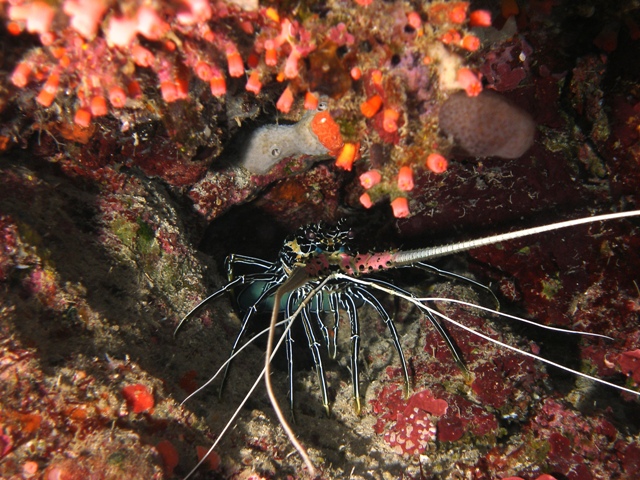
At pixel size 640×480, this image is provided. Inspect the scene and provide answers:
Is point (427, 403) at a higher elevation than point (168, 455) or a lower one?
higher

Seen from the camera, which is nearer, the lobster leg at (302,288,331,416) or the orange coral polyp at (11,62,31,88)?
the orange coral polyp at (11,62,31,88)

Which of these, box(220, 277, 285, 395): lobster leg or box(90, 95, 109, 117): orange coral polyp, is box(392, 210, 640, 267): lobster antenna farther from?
box(90, 95, 109, 117): orange coral polyp

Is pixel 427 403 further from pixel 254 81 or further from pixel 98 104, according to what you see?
pixel 98 104

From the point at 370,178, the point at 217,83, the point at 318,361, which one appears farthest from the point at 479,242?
the point at 318,361

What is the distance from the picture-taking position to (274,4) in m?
1.74

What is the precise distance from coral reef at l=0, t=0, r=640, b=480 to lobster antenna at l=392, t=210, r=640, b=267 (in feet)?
1.21

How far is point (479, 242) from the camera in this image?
Result: 180 centimetres

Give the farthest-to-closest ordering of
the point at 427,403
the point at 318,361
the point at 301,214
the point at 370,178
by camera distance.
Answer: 1. the point at 301,214
2. the point at 318,361
3. the point at 427,403
4. the point at 370,178

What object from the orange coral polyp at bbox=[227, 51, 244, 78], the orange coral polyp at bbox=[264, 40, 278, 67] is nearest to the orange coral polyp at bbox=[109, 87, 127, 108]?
the orange coral polyp at bbox=[227, 51, 244, 78]

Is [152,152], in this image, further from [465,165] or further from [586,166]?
[586,166]

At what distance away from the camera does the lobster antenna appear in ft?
5.06

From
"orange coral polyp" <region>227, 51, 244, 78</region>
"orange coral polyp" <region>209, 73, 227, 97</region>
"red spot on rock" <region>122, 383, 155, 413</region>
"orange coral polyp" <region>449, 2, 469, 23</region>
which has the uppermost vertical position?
"orange coral polyp" <region>449, 2, 469, 23</region>

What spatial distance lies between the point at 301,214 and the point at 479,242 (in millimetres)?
3254

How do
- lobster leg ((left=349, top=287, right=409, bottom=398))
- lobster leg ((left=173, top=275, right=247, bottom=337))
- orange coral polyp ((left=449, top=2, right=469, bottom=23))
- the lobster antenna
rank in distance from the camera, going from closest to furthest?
the lobster antenna < orange coral polyp ((left=449, top=2, right=469, bottom=23)) < lobster leg ((left=173, top=275, right=247, bottom=337)) < lobster leg ((left=349, top=287, right=409, bottom=398))
